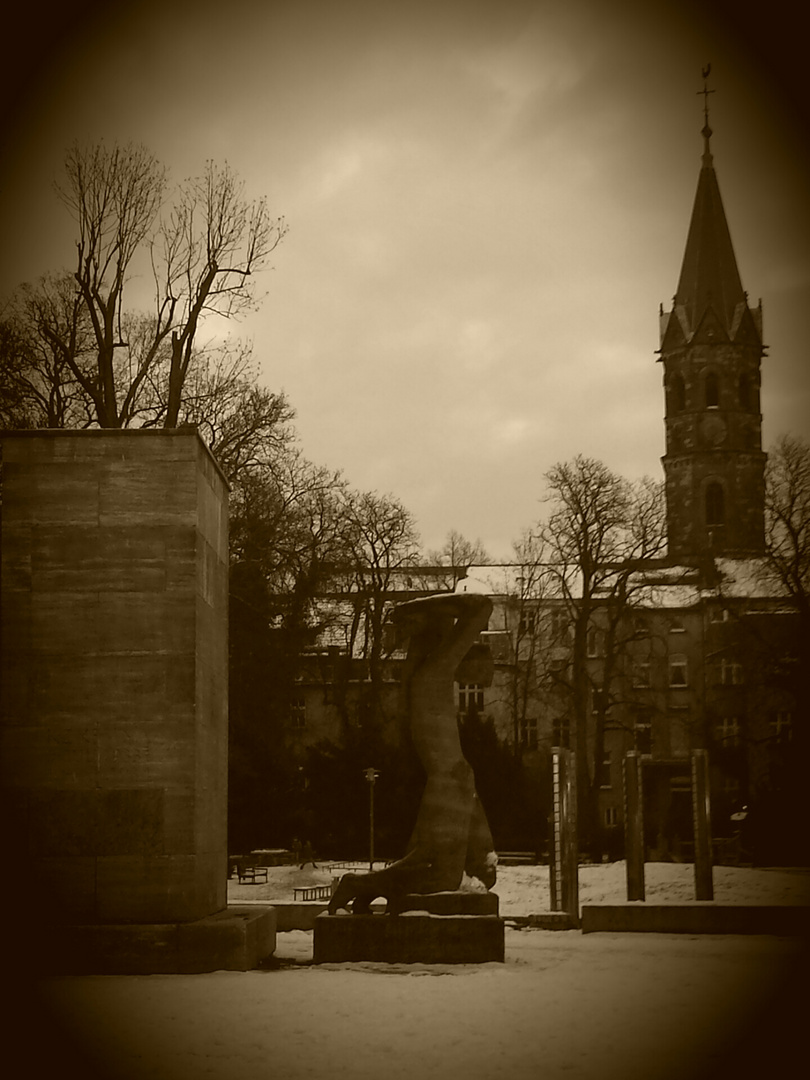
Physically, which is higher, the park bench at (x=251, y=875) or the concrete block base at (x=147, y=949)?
the concrete block base at (x=147, y=949)

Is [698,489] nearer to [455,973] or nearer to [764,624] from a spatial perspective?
[764,624]

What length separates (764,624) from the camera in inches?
1967

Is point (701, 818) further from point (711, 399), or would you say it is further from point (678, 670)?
point (711, 399)

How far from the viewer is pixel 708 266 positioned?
82938 millimetres

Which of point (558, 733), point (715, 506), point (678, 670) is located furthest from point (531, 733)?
point (715, 506)

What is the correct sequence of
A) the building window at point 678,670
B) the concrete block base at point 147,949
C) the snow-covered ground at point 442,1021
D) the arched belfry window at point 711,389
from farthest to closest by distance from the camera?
the arched belfry window at point 711,389, the building window at point 678,670, the concrete block base at point 147,949, the snow-covered ground at point 442,1021

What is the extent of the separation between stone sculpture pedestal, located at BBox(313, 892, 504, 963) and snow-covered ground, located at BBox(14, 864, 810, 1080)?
23 cm

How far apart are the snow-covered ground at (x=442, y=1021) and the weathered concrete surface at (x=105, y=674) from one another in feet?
3.26

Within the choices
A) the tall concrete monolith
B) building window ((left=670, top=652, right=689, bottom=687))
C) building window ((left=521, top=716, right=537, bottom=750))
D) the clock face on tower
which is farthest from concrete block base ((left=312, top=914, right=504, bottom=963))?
the clock face on tower

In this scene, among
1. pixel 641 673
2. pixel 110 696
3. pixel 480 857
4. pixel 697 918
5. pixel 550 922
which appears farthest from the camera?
pixel 641 673

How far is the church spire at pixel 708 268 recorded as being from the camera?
79.8 metres

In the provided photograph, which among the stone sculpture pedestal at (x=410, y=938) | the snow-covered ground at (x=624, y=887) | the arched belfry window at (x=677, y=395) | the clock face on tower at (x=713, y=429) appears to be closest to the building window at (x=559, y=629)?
the snow-covered ground at (x=624, y=887)

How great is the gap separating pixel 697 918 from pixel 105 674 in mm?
9245

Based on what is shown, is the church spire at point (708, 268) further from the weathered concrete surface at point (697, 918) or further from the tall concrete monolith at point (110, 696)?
the tall concrete monolith at point (110, 696)
